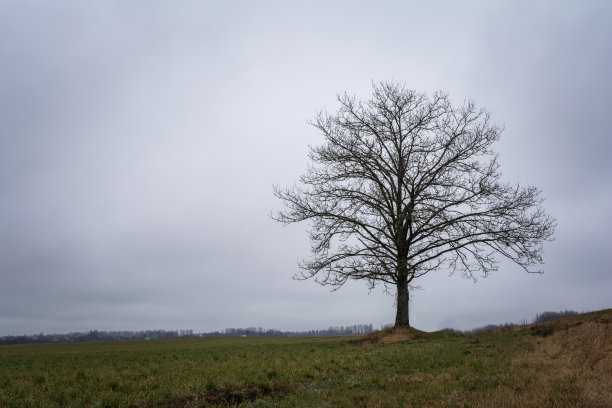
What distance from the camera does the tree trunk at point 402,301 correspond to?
22.5 metres

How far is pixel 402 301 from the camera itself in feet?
74.6

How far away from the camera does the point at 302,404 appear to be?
6.67m

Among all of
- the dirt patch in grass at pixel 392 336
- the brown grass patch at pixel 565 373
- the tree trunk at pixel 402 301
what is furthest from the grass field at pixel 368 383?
the tree trunk at pixel 402 301

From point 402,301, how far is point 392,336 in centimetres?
278

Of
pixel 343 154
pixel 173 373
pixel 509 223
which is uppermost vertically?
pixel 343 154

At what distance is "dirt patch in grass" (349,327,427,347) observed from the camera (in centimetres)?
1972

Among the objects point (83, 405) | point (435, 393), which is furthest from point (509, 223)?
point (83, 405)

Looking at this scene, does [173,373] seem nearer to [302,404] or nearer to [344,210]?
[302,404]

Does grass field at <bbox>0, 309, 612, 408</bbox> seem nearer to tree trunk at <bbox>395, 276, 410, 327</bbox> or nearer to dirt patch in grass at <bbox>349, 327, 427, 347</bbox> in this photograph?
dirt patch in grass at <bbox>349, 327, 427, 347</bbox>

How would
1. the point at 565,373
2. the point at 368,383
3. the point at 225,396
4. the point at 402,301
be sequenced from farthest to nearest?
the point at 402,301 < the point at 368,383 < the point at 565,373 < the point at 225,396

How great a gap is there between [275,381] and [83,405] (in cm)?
376

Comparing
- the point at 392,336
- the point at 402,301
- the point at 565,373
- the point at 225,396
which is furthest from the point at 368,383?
the point at 402,301

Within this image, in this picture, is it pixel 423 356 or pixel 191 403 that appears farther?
pixel 423 356

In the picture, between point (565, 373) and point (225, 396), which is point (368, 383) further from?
point (565, 373)
